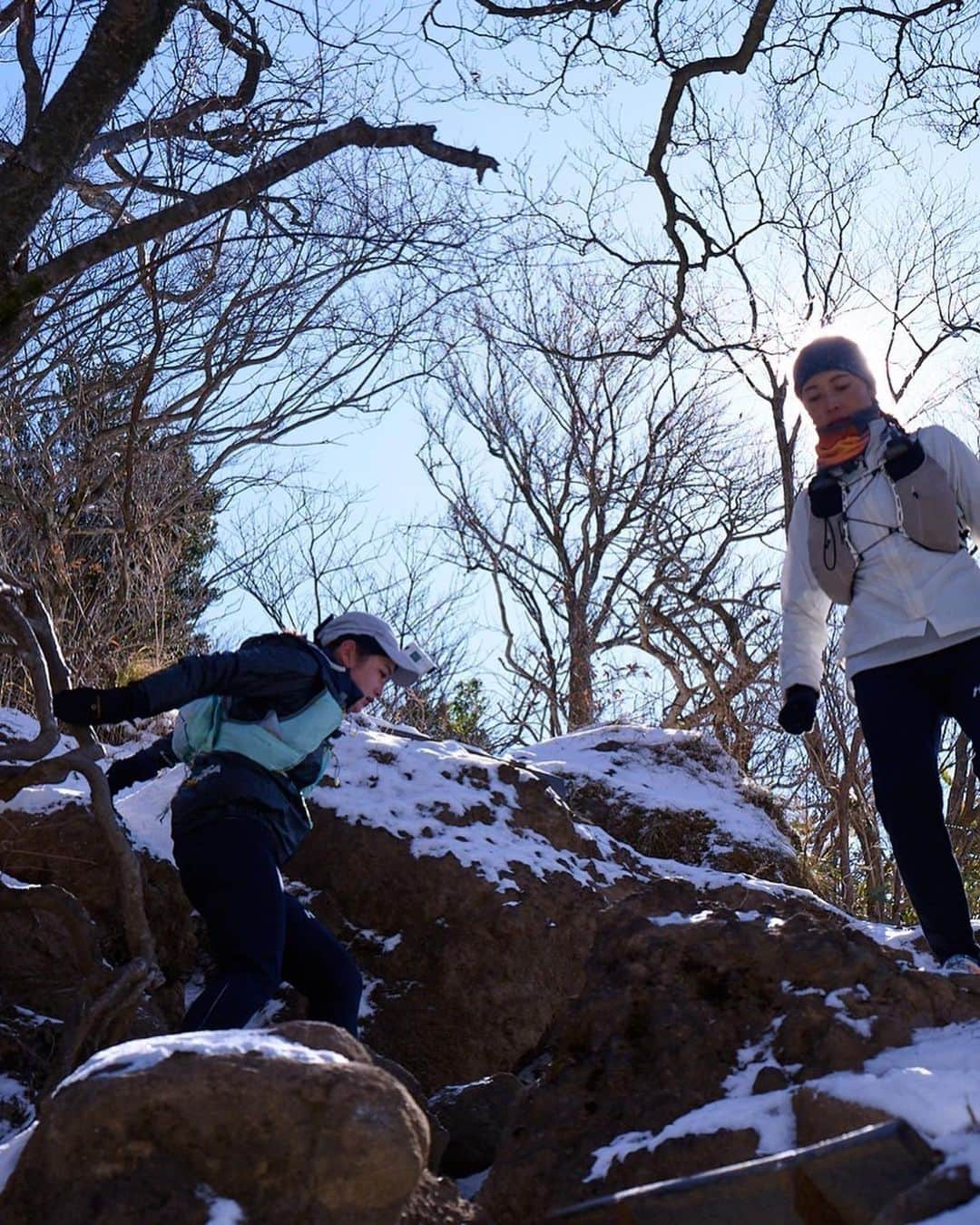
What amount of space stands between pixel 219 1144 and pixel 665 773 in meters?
5.10

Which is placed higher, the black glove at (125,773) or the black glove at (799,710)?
the black glove at (799,710)

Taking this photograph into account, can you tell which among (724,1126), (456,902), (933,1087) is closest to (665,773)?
(456,902)

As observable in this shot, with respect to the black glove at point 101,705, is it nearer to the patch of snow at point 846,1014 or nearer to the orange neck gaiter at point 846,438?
the patch of snow at point 846,1014

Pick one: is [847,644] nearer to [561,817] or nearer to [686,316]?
[561,817]

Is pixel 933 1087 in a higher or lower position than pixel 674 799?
lower

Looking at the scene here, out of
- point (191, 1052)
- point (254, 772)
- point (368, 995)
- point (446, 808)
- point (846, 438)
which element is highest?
point (846, 438)

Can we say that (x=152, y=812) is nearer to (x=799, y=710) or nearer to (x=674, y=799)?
(x=674, y=799)

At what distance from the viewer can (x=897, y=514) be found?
3.60 meters

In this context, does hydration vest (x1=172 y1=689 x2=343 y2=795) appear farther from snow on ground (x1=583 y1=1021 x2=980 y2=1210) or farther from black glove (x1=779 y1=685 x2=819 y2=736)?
snow on ground (x1=583 y1=1021 x2=980 y2=1210)

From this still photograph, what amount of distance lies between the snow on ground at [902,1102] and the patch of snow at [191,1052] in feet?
2.31

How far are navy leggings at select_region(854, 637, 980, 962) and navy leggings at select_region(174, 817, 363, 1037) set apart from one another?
1.50 metres

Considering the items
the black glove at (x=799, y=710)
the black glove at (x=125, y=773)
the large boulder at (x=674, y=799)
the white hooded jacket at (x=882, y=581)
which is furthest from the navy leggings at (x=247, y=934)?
the large boulder at (x=674, y=799)

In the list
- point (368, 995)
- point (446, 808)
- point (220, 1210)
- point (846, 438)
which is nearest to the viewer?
point (220, 1210)

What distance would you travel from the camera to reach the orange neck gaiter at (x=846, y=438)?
3699 mm
